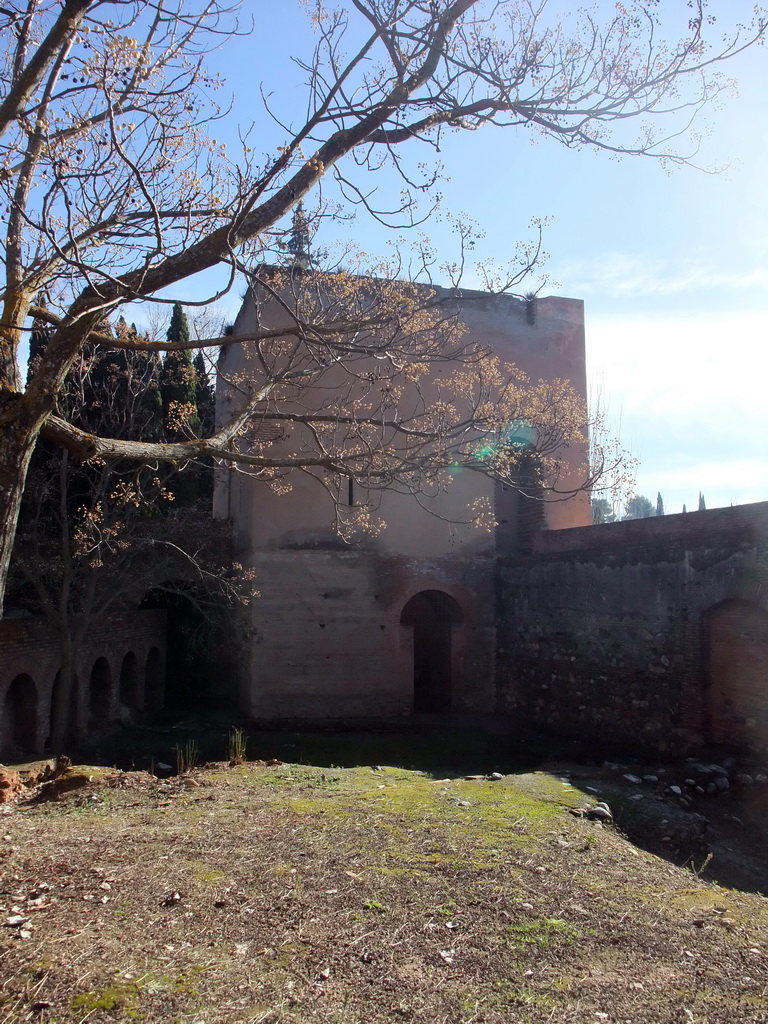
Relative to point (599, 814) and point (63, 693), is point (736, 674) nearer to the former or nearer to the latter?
point (599, 814)

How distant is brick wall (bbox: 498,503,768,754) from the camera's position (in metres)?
9.95

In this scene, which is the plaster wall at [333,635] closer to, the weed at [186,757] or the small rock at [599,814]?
the weed at [186,757]

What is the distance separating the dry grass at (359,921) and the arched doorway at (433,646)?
8.70 metres

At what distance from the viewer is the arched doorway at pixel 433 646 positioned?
15332mm

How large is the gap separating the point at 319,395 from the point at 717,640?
7.86 metres

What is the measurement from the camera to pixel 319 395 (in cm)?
1432

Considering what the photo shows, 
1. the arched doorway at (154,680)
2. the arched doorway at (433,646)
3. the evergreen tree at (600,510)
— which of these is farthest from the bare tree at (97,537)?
the evergreen tree at (600,510)

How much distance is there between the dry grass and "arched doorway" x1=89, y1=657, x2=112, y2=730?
807cm

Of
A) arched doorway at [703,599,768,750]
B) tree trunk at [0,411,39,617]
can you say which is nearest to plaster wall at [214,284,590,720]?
arched doorway at [703,599,768,750]

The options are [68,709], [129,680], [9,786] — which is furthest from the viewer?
[129,680]

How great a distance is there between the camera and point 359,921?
4.23 meters

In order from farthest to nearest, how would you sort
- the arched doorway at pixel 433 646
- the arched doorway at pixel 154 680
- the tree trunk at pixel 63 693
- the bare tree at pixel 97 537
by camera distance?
the arched doorway at pixel 154 680
the arched doorway at pixel 433 646
the tree trunk at pixel 63 693
the bare tree at pixel 97 537

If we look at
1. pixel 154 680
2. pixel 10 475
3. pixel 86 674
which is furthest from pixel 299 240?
pixel 154 680

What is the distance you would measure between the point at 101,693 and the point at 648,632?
9.76 m
